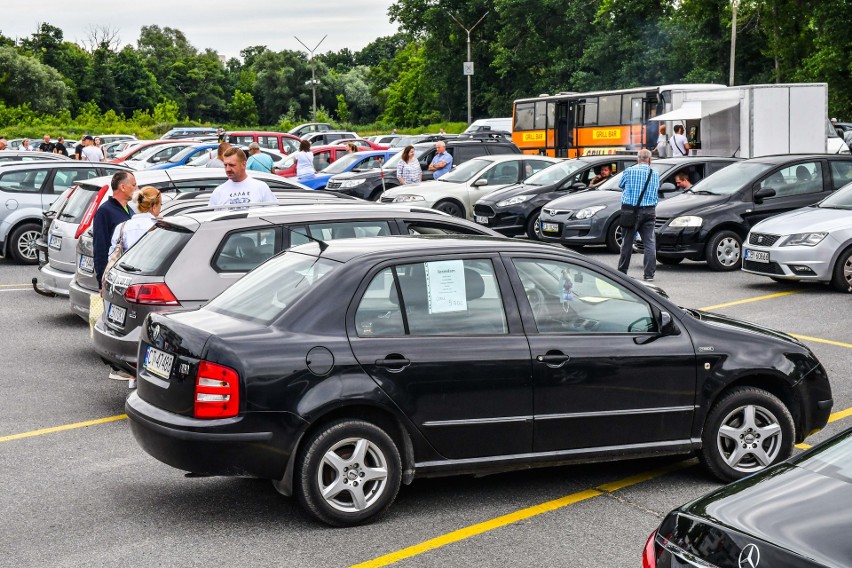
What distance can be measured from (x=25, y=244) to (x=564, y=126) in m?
22.8

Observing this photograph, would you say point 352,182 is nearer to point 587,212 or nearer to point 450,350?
point 587,212

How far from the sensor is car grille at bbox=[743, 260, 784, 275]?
46.2ft

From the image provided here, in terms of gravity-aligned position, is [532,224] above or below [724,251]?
above

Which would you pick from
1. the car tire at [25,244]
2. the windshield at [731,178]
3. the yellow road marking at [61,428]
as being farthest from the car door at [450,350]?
the car tire at [25,244]

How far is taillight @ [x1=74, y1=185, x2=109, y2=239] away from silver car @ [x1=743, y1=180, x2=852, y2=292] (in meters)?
8.23

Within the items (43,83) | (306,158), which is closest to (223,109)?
(43,83)

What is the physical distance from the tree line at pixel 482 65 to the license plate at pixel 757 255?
2696 centimetres

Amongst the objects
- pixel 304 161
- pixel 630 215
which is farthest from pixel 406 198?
pixel 630 215

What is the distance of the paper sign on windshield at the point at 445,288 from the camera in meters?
5.91

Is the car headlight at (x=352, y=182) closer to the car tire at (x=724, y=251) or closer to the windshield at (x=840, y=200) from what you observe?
the car tire at (x=724, y=251)

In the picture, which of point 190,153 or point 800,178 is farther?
point 190,153

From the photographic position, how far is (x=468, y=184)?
21859 mm

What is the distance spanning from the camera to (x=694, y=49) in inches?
2240

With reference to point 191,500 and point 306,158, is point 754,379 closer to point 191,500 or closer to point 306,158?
point 191,500
